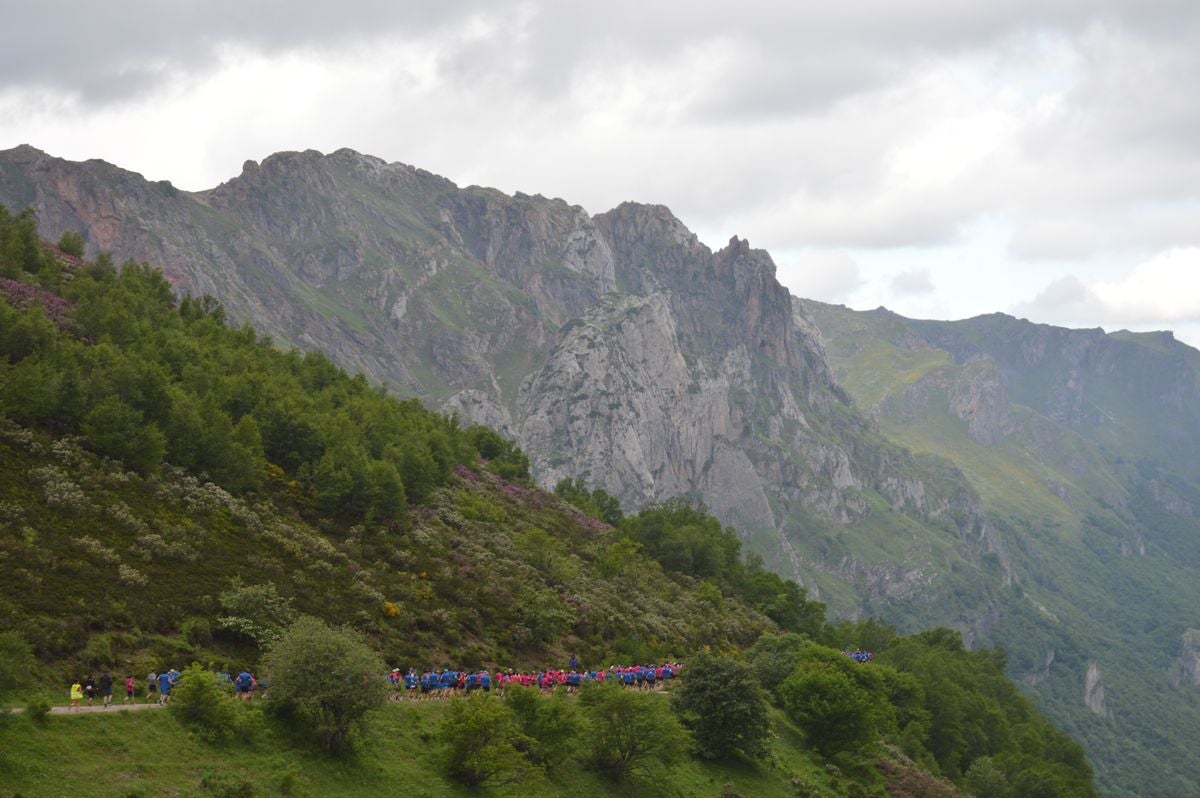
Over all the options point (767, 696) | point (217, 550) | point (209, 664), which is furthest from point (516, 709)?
point (767, 696)

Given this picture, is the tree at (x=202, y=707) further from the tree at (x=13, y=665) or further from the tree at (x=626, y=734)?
the tree at (x=626, y=734)

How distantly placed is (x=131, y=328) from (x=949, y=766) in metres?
88.4

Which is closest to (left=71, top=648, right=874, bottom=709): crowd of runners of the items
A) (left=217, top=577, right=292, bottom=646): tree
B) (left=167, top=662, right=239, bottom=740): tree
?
(left=167, top=662, right=239, bottom=740): tree

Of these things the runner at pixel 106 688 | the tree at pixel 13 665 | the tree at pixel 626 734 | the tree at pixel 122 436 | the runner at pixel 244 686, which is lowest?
the tree at pixel 626 734

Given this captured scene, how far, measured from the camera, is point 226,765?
43.4 metres

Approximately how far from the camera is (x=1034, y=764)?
345 feet

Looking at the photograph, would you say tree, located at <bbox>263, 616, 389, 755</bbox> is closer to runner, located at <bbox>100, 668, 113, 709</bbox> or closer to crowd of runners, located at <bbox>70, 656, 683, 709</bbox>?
crowd of runners, located at <bbox>70, 656, 683, 709</bbox>

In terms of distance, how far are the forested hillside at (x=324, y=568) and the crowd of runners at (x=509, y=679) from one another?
384cm

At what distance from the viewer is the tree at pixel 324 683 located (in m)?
46.8

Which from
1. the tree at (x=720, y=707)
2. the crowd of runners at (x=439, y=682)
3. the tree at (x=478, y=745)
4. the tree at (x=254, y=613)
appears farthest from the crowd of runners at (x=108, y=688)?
the tree at (x=720, y=707)

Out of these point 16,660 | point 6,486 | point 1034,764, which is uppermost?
point 6,486

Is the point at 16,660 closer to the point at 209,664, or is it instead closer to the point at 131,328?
the point at 209,664

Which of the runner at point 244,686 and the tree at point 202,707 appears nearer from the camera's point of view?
the tree at point 202,707

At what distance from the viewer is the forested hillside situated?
184 ft
